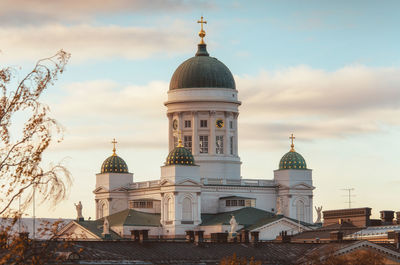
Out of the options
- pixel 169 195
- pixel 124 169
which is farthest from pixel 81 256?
pixel 124 169

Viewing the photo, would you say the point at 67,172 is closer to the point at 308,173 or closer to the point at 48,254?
the point at 48,254

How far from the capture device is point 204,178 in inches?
7308

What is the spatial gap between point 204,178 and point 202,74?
16.2m

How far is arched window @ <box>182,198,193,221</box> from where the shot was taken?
178 m

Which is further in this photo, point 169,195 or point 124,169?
point 124,169

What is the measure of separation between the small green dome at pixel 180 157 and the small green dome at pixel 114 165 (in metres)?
12.0

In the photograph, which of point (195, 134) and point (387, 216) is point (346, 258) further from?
point (195, 134)

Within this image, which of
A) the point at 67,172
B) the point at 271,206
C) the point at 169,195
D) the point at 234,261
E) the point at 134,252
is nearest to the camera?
the point at 67,172

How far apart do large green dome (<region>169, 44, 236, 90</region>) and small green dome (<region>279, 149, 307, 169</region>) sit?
13535 mm

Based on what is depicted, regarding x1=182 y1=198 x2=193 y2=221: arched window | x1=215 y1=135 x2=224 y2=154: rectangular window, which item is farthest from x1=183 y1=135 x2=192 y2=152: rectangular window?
x1=182 y1=198 x2=193 y2=221: arched window

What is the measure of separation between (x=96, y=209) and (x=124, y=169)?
7802 mm

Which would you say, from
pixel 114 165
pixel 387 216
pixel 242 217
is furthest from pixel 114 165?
pixel 387 216

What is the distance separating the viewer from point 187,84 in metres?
190

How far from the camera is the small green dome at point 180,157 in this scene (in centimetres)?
17888
